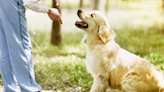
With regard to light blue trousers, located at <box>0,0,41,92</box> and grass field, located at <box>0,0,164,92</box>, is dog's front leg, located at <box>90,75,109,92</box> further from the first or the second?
light blue trousers, located at <box>0,0,41,92</box>

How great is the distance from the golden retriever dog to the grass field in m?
0.80

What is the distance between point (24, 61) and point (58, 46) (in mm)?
4439

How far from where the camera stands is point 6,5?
10.1 ft

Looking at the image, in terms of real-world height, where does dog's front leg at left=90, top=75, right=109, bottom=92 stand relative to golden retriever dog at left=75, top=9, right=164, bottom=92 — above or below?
below

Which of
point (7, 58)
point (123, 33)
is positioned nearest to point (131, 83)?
point (7, 58)

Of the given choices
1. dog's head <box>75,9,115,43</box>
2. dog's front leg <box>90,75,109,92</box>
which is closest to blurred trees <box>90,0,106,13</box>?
dog's head <box>75,9,115,43</box>

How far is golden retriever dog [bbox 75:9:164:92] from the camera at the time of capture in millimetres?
3191

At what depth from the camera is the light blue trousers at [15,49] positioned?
3.11 m

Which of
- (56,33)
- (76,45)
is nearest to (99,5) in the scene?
(76,45)

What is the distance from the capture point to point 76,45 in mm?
8047

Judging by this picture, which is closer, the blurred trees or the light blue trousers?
the light blue trousers

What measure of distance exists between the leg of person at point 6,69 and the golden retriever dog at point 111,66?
4.34 ft

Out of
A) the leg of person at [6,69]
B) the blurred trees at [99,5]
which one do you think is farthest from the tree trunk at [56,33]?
the blurred trees at [99,5]

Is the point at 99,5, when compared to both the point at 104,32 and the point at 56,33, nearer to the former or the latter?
the point at 56,33
